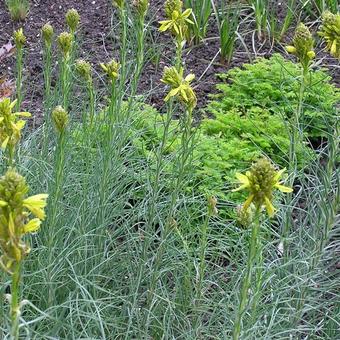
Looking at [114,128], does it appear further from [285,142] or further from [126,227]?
[285,142]

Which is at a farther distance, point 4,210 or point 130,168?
point 130,168

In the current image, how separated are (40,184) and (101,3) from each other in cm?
368

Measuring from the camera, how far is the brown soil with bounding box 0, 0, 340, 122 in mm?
5473

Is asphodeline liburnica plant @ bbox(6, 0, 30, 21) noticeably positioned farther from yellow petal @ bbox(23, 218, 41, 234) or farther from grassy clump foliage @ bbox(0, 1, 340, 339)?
yellow petal @ bbox(23, 218, 41, 234)

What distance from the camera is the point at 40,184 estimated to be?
3.41m

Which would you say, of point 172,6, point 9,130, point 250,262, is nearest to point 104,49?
point 172,6

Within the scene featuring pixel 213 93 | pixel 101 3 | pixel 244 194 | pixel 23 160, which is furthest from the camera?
pixel 101 3

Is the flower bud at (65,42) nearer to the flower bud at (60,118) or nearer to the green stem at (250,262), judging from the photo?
the flower bud at (60,118)

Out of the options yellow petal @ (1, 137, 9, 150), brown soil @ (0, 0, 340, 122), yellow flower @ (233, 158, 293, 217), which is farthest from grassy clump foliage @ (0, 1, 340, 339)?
brown soil @ (0, 0, 340, 122)

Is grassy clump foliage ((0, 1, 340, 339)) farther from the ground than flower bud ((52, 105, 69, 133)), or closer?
closer

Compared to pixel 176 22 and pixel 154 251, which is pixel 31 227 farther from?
pixel 154 251

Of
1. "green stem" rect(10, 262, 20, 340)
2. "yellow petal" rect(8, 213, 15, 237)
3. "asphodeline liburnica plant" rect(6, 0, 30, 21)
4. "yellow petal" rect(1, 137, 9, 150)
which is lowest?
"asphodeline liburnica plant" rect(6, 0, 30, 21)

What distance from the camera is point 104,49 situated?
5.75 meters

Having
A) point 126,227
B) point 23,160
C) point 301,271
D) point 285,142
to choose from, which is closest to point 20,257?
point 301,271
